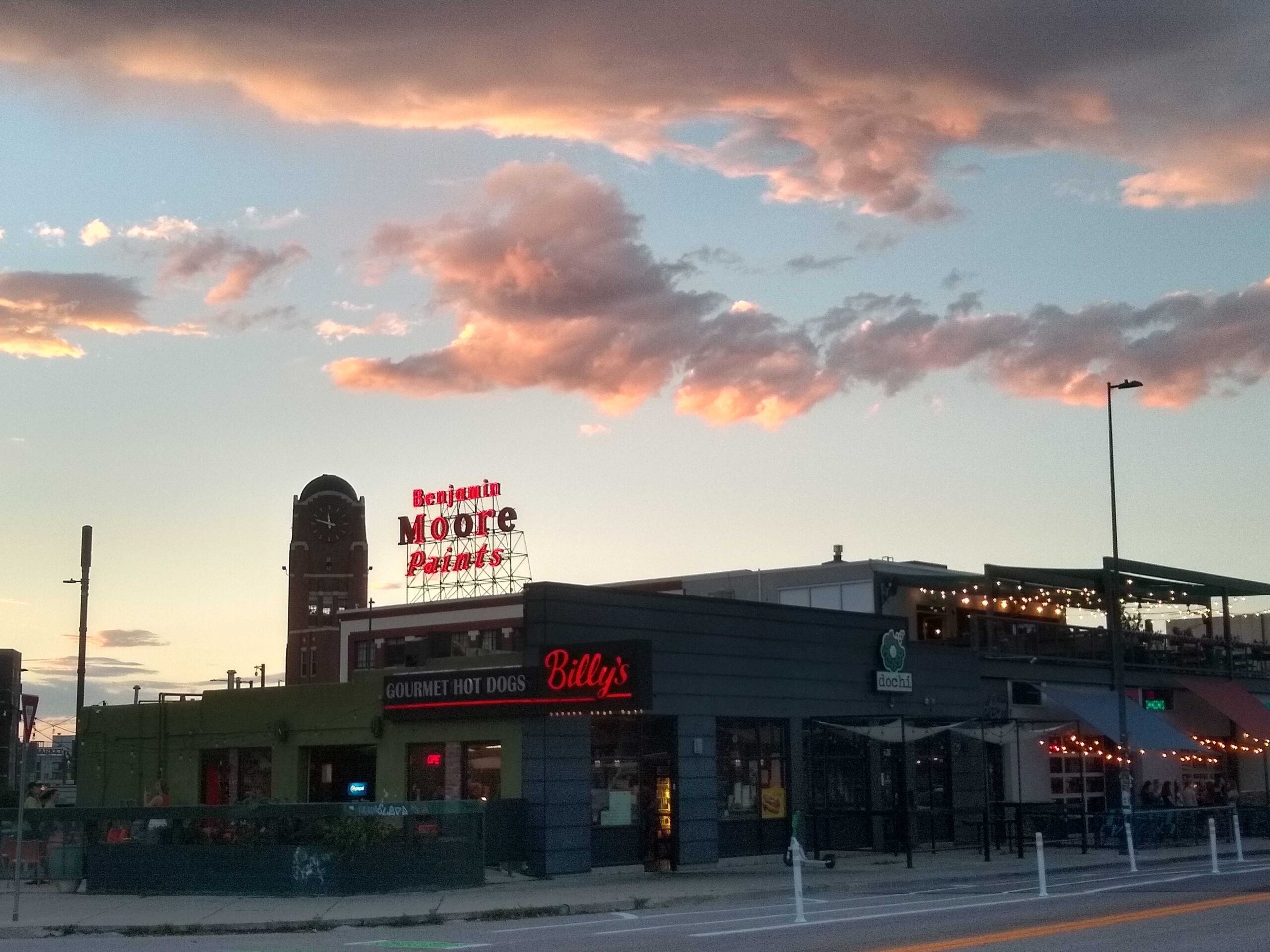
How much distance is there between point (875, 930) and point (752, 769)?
1459 cm

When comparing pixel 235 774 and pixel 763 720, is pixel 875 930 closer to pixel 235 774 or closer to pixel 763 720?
pixel 763 720

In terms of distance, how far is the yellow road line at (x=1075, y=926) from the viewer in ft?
54.3

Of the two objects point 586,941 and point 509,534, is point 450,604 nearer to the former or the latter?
point 509,534

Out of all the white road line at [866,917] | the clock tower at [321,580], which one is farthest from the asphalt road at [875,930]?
the clock tower at [321,580]

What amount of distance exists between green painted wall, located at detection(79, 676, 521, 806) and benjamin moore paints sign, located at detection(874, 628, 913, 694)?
35.8 feet

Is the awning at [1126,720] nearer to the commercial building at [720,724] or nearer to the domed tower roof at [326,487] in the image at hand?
the commercial building at [720,724]

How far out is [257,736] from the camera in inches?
1448

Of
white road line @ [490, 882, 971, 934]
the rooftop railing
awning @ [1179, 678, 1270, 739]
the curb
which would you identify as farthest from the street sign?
awning @ [1179, 678, 1270, 739]

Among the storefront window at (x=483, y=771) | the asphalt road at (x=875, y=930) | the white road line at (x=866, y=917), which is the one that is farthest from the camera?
the storefront window at (x=483, y=771)

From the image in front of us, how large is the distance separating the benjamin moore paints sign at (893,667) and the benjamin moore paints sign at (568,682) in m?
10.2

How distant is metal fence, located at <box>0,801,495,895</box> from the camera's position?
2486 cm

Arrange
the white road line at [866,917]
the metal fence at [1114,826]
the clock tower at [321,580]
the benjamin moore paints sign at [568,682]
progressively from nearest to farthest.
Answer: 1. the white road line at [866,917]
2. the benjamin moore paints sign at [568,682]
3. the metal fence at [1114,826]
4. the clock tower at [321,580]

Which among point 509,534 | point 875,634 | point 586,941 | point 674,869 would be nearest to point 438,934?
point 586,941

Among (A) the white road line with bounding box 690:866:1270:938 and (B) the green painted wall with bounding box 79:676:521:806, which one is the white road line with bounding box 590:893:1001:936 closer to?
(A) the white road line with bounding box 690:866:1270:938
